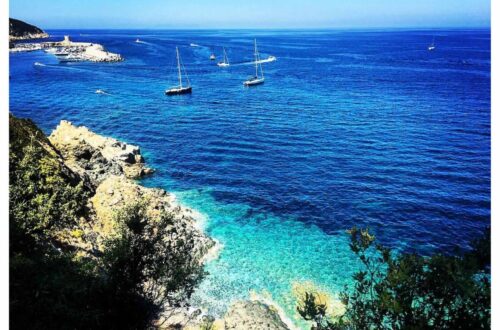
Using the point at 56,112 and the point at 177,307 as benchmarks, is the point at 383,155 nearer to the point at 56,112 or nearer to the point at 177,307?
the point at 177,307

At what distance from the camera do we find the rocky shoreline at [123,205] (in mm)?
26684

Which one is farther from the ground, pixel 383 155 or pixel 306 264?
pixel 383 155

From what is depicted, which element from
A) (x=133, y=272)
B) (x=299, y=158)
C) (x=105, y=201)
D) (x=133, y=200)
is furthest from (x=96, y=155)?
(x=133, y=272)

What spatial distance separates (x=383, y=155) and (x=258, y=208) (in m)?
24.6

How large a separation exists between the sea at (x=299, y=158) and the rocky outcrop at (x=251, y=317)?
2.19m

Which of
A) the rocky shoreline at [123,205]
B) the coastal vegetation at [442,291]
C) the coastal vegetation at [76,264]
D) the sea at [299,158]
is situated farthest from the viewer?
the sea at [299,158]

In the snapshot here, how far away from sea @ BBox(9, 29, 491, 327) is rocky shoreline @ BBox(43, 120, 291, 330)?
6.04 ft

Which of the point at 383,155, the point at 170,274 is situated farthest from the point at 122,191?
the point at 383,155

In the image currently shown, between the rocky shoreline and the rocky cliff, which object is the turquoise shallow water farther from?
the rocky cliff

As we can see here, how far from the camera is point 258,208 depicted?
44.6 meters

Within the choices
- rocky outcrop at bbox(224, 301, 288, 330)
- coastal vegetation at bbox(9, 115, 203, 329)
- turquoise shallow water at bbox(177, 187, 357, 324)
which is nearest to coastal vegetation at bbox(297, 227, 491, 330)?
rocky outcrop at bbox(224, 301, 288, 330)

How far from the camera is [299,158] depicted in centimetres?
5888

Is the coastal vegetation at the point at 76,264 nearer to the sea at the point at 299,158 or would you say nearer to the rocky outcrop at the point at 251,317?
the rocky outcrop at the point at 251,317

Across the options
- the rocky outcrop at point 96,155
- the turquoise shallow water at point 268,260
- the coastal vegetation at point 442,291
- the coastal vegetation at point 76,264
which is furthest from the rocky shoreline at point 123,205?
the coastal vegetation at point 442,291
